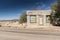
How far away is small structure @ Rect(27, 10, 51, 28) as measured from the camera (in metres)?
51.1

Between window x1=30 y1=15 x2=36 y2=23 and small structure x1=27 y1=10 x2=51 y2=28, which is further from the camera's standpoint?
window x1=30 y1=15 x2=36 y2=23

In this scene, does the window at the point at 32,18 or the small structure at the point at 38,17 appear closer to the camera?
the small structure at the point at 38,17

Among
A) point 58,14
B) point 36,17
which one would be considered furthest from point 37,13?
point 58,14

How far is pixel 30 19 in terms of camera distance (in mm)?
51312

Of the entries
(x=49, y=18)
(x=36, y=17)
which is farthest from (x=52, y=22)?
(x=36, y=17)

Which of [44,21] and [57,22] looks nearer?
[57,22]

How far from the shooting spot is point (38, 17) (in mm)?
51375

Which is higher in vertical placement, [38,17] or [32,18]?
[38,17]

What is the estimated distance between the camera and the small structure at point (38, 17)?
51125 mm

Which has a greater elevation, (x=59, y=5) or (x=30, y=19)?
(x=59, y=5)

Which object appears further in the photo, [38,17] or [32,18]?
[32,18]

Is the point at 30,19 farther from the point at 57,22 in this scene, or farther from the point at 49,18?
the point at 57,22

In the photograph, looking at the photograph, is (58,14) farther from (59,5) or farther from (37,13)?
(37,13)

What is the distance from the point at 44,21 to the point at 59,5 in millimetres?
8560
